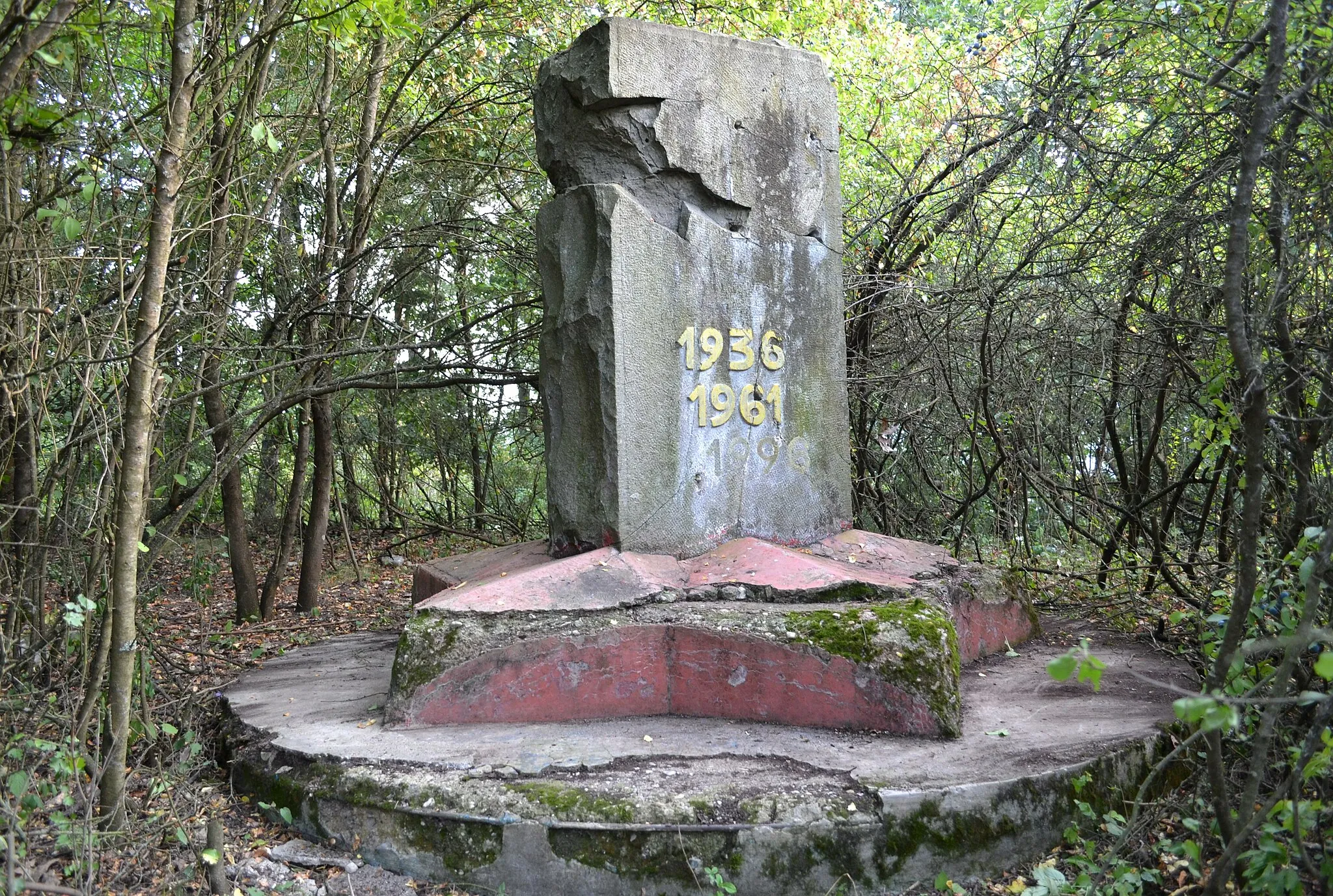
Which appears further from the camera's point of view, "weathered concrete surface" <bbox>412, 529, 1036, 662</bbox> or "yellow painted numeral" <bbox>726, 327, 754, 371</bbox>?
"yellow painted numeral" <bbox>726, 327, 754, 371</bbox>

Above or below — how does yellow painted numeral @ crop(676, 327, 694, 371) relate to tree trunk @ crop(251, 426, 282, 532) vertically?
above

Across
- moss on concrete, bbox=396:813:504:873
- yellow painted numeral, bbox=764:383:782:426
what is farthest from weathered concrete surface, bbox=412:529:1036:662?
moss on concrete, bbox=396:813:504:873

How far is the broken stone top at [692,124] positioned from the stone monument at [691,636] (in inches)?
0.5

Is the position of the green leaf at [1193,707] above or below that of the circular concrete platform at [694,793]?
above

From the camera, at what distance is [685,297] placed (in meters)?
3.91

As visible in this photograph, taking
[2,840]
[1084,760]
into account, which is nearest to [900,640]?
[1084,760]

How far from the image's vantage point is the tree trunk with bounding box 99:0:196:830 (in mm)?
2631

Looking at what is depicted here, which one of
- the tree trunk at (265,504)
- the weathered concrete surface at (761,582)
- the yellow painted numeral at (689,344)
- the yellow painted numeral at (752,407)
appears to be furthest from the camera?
the tree trunk at (265,504)

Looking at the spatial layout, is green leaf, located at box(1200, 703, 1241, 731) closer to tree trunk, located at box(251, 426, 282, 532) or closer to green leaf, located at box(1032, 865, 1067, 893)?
green leaf, located at box(1032, 865, 1067, 893)

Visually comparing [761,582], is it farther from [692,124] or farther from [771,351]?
[692,124]

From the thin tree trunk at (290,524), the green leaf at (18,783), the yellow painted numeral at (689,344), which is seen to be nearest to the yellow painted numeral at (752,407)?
the yellow painted numeral at (689,344)

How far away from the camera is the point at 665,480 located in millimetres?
3850

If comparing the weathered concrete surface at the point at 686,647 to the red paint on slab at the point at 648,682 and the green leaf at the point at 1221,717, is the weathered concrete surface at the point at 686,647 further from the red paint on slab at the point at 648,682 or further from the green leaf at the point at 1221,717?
the green leaf at the point at 1221,717

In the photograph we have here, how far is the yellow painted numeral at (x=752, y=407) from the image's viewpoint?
A: 402 centimetres
